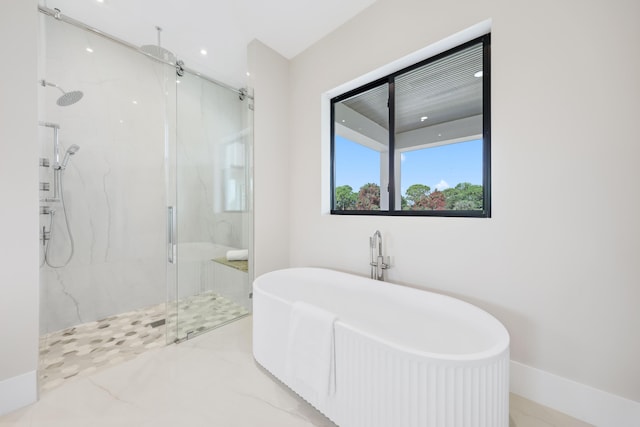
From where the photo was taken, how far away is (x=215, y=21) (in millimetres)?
2230

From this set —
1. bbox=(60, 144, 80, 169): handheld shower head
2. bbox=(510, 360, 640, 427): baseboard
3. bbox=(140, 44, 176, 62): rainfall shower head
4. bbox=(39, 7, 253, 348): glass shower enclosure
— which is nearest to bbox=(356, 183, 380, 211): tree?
bbox=(39, 7, 253, 348): glass shower enclosure

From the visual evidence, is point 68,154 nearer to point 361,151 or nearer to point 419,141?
point 361,151

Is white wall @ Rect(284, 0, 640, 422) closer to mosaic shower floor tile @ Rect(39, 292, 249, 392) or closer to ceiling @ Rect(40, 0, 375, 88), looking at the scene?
ceiling @ Rect(40, 0, 375, 88)

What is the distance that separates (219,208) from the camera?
8.57 feet

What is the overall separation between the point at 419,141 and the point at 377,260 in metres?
1.27

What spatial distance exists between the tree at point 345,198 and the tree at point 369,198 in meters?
Answer: 0.05

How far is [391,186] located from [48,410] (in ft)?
8.50

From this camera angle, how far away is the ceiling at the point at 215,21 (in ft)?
6.70

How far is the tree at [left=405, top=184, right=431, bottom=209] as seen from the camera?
2.07 meters

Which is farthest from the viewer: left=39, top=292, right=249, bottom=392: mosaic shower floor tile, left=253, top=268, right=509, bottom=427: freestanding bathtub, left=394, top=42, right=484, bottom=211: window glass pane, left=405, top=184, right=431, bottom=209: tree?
left=405, top=184, right=431, bottom=209: tree

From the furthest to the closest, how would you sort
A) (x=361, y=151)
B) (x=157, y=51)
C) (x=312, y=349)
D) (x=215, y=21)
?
(x=361, y=151) < (x=157, y=51) < (x=215, y=21) < (x=312, y=349)

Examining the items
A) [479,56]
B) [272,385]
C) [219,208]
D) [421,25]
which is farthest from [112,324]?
[479,56]

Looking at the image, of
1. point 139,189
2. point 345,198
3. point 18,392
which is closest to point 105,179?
point 139,189

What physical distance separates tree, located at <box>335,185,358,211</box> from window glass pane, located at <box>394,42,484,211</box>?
0.53 m
